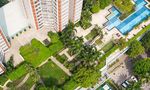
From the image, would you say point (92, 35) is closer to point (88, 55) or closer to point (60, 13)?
point (88, 55)

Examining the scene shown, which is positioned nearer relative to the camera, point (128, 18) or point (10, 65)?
point (10, 65)

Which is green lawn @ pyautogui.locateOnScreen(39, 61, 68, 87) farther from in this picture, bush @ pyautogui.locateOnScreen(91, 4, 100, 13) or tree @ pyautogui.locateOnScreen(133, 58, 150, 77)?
bush @ pyautogui.locateOnScreen(91, 4, 100, 13)

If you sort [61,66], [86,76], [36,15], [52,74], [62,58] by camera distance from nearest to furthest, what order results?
[86,76] < [36,15] < [52,74] < [61,66] < [62,58]

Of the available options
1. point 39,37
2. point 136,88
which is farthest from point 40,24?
point 136,88

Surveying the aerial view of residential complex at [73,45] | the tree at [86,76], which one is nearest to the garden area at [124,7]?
the aerial view of residential complex at [73,45]

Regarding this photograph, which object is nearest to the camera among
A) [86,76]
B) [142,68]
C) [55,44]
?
[86,76]

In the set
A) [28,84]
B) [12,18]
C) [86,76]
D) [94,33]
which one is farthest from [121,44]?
[12,18]

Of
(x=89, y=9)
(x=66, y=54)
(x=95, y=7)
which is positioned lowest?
(x=66, y=54)
